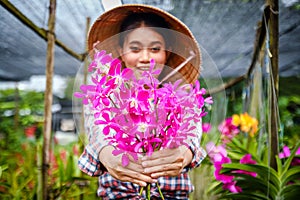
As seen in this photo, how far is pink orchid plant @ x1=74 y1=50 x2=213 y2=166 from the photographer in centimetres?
66

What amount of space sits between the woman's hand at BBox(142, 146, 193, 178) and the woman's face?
170 millimetres

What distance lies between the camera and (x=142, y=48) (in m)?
0.77

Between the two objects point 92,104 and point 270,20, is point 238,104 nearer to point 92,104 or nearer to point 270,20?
point 270,20

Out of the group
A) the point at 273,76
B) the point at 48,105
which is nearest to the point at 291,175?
the point at 273,76

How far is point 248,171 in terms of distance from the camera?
1.33 m

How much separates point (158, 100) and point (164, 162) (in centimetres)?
12

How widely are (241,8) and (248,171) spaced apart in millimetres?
790

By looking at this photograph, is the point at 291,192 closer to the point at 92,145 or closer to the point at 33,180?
the point at 92,145

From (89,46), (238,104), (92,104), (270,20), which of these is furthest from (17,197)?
(238,104)

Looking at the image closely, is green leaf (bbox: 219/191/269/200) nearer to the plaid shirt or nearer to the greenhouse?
the greenhouse

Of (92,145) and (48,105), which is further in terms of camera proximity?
(48,105)

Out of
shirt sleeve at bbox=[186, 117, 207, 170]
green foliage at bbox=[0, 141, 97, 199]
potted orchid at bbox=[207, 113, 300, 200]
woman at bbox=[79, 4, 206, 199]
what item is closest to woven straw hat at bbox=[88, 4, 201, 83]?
woman at bbox=[79, 4, 206, 199]

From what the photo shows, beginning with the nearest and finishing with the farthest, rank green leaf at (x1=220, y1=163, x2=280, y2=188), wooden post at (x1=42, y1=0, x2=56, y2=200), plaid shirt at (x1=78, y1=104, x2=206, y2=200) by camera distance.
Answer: plaid shirt at (x1=78, y1=104, x2=206, y2=200) < green leaf at (x1=220, y1=163, x2=280, y2=188) < wooden post at (x1=42, y1=0, x2=56, y2=200)

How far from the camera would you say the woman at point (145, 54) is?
713mm
